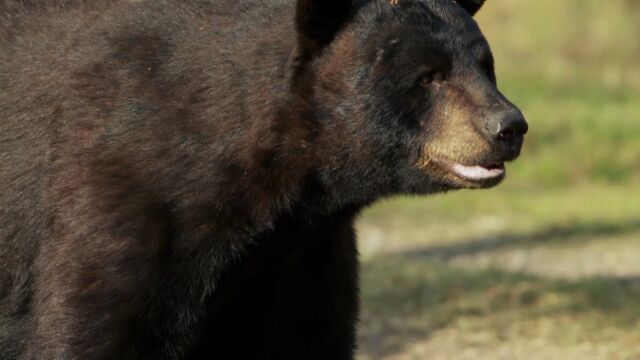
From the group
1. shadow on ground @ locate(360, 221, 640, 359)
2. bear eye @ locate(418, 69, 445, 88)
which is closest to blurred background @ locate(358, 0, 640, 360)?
shadow on ground @ locate(360, 221, 640, 359)

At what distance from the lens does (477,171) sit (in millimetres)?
5293

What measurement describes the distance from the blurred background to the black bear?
2.81 meters

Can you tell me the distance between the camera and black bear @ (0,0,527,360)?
203 inches

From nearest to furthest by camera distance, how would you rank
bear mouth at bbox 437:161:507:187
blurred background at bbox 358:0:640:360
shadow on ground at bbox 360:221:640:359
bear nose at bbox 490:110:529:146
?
bear nose at bbox 490:110:529:146
bear mouth at bbox 437:161:507:187
blurred background at bbox 358:0:640:360
shadow on ground at bbox 360:221:640:359

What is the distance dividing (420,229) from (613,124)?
4006 millimetres

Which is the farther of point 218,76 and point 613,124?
point 613,124

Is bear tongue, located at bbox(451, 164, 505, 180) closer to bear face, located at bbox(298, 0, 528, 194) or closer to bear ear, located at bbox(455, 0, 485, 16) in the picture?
bear face, located at bbox(298, 0, 528, 194)

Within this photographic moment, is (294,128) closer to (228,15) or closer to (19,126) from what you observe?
(228,15)

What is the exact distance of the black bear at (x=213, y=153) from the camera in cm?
515

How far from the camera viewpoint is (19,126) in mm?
5582

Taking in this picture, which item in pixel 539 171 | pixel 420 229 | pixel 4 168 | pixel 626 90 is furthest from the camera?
pixel 626 90

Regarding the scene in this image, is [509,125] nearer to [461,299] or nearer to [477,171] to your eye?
[477,171]

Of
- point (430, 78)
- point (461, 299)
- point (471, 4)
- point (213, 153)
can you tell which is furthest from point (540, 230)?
point (213, 153)

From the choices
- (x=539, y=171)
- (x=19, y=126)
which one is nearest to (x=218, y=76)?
(x=19, y=126)
